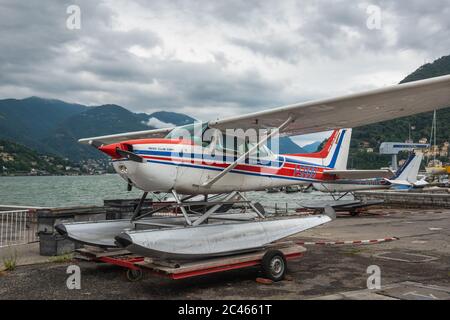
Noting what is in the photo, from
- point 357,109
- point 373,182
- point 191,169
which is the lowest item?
point 373,182

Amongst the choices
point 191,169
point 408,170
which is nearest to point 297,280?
point 191,169

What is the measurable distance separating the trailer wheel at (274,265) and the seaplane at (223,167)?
0.35 metres

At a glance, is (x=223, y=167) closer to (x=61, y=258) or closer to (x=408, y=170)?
(x=61, y=258)

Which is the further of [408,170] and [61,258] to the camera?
[408,170]

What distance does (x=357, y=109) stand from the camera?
7.62 metres

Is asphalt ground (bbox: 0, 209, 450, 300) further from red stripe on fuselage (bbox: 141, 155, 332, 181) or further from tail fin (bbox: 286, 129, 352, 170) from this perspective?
tail fin (bbox: 286, 129, 352, 170)

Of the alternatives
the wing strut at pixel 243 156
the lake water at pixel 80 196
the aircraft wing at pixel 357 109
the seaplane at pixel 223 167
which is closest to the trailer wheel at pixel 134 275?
the seaplane at pixel 223 167

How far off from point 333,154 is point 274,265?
681 centimetres

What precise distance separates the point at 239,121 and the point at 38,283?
167 inches

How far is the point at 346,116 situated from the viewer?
26.4 feet

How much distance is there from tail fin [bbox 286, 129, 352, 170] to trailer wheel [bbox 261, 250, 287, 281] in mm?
3850

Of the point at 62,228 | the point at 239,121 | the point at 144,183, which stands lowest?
the point at 62,228
